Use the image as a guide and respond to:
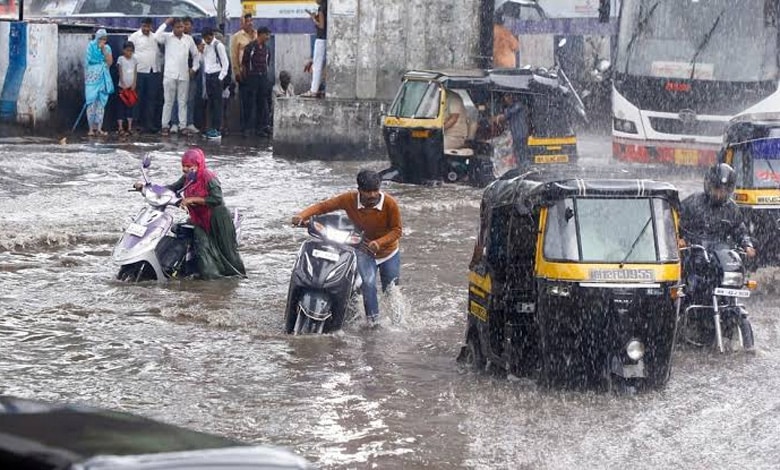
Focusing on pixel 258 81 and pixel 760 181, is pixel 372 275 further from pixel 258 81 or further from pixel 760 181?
pixel 258 81

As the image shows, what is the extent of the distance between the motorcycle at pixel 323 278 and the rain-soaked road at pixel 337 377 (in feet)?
0.50

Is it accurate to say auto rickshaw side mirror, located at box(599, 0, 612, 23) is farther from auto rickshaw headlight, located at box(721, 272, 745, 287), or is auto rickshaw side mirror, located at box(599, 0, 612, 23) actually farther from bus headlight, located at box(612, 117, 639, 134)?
auto rickshaw headlight, located at box(721, 272, 745, 287)

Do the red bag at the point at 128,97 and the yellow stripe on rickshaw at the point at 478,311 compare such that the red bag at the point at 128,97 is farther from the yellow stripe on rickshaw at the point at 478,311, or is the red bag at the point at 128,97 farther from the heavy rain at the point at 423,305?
the yellow stripe on rickshaw at the point at 478,311

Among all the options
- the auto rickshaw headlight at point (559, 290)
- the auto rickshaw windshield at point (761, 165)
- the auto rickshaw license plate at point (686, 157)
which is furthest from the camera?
the auto rickshaw license plate at point (686, 157)

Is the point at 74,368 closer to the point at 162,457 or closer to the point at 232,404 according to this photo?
the point at 232,404

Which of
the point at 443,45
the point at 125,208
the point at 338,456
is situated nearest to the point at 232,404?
the point at 338,456

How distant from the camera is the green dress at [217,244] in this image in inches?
539

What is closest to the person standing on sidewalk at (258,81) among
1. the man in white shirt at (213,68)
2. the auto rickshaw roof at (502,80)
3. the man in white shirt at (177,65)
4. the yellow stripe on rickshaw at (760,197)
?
the man in white shirt at (213,68)

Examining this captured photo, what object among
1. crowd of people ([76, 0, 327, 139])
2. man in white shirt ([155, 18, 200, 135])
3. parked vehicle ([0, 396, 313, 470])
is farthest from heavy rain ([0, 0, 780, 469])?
parked vehicle ([0, 396, 313, 470])

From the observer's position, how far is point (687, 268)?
11.6 meters

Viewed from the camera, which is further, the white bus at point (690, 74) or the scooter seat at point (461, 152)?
the white bus at point (690, 74)

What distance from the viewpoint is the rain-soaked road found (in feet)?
29.5

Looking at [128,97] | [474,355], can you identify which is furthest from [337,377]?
[128,97]

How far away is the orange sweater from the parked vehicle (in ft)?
23.0
